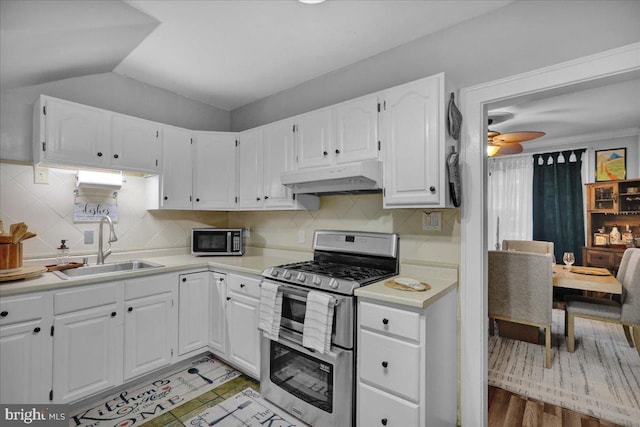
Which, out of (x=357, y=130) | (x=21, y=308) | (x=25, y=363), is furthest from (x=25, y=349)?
(x=357, y=130)

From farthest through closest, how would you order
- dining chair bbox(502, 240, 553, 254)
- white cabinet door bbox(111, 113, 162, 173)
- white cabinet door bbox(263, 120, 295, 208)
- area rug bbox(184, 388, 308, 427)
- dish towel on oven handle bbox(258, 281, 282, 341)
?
1. dining chair bbox(502, 240, 553, 254)
2. white cabinet door bbox(263, 120, 295, 208)
3. white cabinet door bbox(111, 113, 162, 173)
4. dish towel on oven handle bbox(258, 281, 282, 341)
5. area rug bbox(184, 388, 308, 427)

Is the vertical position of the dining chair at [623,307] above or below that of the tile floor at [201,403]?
above

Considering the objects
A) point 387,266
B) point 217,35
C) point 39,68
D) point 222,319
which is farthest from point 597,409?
point 39,68

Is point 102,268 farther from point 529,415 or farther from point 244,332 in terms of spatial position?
point 529,415

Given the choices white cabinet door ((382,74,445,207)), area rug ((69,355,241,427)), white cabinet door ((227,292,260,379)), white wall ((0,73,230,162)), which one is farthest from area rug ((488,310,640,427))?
white wall ((0,73,230,162))

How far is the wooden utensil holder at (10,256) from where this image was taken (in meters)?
1.89

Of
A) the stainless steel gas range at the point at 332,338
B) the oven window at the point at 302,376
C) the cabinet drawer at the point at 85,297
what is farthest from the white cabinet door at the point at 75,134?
the oven window at the point at 302,376

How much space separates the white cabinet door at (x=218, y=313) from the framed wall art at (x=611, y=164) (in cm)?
566

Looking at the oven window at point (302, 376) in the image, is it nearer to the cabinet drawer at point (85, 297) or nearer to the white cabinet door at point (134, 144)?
the cabinet drawer at point (85, 297)

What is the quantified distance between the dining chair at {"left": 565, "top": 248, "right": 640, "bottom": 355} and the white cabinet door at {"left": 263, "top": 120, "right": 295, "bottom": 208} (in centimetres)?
309

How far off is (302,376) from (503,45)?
2415 mm

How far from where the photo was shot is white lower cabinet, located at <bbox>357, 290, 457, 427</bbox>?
150 cm

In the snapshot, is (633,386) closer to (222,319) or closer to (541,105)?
(541,105)

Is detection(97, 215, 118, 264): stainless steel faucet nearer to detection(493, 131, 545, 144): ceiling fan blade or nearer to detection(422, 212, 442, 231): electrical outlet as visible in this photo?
detection(422, 212, 442, 231): electrical outlet
